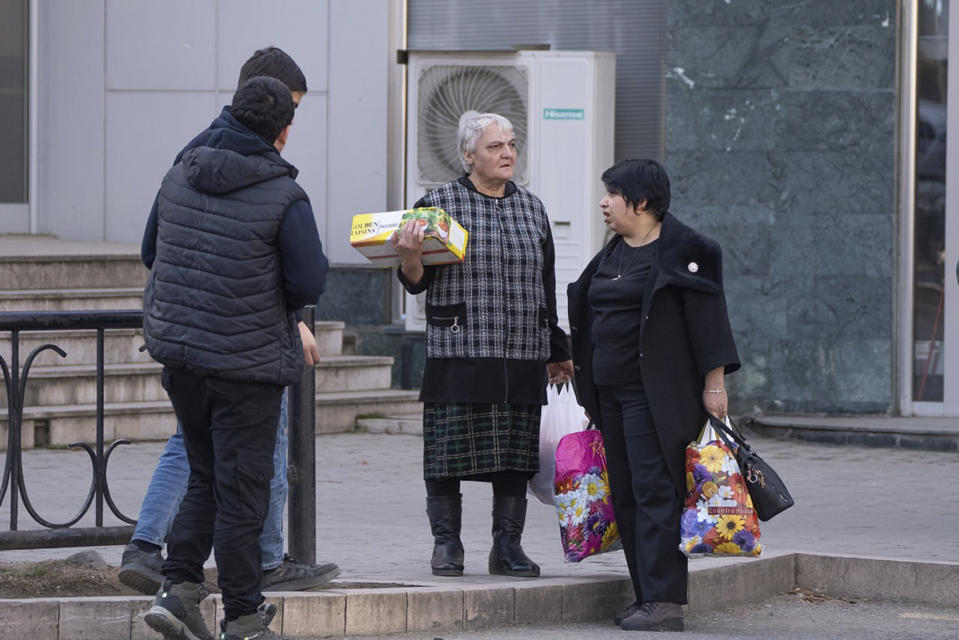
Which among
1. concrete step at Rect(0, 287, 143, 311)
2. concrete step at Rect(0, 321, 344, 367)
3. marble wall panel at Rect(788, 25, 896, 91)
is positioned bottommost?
concrete step at Rect(0, 321, 344, 367)

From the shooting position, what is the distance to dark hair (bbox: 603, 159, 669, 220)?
6453mm

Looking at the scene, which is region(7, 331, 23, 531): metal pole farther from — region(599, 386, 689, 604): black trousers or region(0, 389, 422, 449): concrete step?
region(0, 389, 422, 449): concrete step

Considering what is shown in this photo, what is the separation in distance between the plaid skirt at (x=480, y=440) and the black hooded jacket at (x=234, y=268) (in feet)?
4.61

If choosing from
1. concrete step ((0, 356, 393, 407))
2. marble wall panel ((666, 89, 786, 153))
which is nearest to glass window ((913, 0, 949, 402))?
marble wall panel ((666, 89, 786, 153))

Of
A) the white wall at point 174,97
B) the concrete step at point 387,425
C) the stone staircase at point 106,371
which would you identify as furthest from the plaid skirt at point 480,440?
the white wall at point 174,97

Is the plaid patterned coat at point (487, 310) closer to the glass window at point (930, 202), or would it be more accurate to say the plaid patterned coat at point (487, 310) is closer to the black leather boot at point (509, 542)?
the black leather boot at point (509, 542)

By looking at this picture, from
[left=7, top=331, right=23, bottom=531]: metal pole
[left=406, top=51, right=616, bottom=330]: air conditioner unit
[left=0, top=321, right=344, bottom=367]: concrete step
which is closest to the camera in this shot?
[left=7, top=331, right=23, bottom=531]: metal pole

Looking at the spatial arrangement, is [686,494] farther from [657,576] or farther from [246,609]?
[246,609]

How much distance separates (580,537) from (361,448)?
5.30 m

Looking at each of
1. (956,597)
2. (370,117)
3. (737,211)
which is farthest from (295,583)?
(370,117)

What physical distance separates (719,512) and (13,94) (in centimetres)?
996

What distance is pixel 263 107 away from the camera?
5.50 meters

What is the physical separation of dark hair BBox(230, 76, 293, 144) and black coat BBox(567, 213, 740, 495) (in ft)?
5.07

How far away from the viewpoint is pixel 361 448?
11.7 meters
